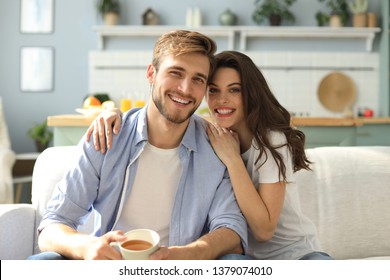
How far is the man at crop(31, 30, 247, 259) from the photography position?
4.89 ft

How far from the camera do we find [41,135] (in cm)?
500

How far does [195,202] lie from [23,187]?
397cm

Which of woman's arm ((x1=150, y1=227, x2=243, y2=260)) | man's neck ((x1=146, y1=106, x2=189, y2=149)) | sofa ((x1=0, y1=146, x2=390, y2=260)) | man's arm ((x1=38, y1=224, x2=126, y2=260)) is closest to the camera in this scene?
man's arm ((x1=38, y1=224, x2=126, y2=260))

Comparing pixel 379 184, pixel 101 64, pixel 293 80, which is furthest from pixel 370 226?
pixel 101 64

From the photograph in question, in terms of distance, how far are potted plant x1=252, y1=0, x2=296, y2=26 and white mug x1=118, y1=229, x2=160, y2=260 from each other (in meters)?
4.43

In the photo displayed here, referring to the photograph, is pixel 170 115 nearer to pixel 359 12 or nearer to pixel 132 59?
pixel 132 59

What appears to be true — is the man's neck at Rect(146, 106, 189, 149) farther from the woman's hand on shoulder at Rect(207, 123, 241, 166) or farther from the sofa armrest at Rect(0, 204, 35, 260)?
the sofa armrest at Rect(0, 204, 35, 260)

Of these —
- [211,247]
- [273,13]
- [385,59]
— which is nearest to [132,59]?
[273,13]

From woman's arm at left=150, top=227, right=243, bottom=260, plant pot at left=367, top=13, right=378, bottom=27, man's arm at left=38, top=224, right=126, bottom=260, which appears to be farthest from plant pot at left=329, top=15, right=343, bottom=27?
man's arm at left=38, top=224, right=126, bottom=260

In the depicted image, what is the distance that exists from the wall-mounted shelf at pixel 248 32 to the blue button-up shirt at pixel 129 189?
3.79 m

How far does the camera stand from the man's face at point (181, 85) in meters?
1.51

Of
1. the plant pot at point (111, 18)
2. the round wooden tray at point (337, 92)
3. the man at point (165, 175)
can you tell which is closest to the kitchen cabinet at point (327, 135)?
the round wooden tray at point (337, 92)
